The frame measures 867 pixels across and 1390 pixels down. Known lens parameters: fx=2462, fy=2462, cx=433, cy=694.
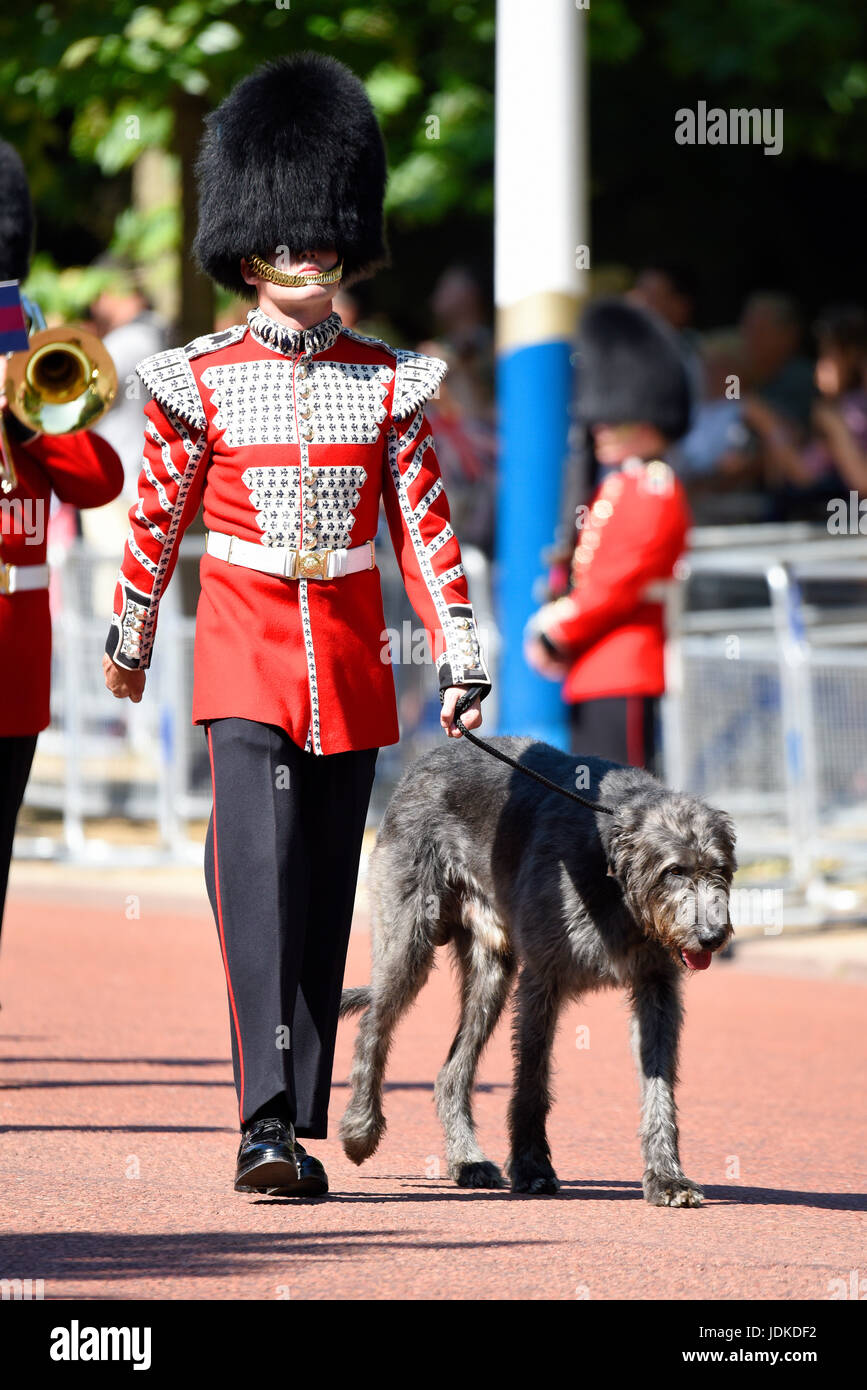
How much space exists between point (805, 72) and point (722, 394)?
2477mm

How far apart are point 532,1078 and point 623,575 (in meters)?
3.72

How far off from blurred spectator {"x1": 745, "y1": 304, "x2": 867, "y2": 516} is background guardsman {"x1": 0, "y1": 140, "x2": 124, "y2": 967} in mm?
7014

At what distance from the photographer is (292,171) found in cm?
570

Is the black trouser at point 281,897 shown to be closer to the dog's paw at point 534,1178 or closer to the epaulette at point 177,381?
the dog's paw at point 534,1178

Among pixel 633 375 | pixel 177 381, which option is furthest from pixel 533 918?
pixel 633 375

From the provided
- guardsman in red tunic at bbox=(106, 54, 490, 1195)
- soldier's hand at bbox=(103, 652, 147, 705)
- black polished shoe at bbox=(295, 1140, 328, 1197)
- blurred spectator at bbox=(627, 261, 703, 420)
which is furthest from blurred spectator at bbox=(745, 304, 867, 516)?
black polished shoe at bbox=(295, 1140, 328, 1197)

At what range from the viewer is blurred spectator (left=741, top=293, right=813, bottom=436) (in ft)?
46.4

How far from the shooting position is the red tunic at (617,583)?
9.24 m

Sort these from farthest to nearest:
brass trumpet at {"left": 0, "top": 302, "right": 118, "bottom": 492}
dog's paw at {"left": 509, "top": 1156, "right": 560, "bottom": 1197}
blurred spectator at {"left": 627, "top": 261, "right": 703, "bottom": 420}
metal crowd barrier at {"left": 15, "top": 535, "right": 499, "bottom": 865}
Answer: blurred spectator at {"left": 627, "top": 261, "right": 703, "bottom": 420} < metal crowd barrier at {"left": 15, "top": 535, "right": 499, "bottom": 865} < brass trumpet at {"left": 0, "top": 302, "right": 118, "bottom": 492} < dog's paw at {"left": 509, "top": 1156, "right": 560, "bottom": 1197}

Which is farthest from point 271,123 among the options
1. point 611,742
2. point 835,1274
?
point 611,742

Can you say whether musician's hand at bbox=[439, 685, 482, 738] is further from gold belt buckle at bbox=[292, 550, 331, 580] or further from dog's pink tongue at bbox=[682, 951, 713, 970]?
dog's pink tongue at bbox=[682, 951, 713, 970]

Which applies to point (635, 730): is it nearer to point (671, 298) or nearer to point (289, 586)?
point (289, 586)

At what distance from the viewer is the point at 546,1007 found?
5.80 m

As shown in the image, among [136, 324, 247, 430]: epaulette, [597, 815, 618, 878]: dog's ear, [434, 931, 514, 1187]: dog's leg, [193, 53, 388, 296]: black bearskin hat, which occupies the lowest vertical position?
[434, 931, 514, 1187]: dog's leg
